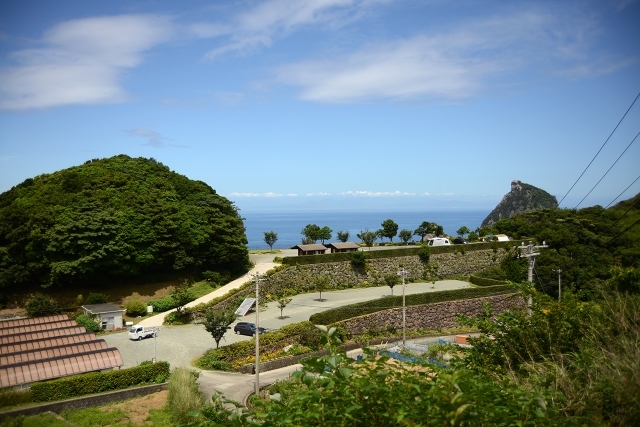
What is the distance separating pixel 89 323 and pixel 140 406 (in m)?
11.2

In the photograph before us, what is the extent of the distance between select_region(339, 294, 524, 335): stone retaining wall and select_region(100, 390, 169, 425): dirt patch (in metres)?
12.4

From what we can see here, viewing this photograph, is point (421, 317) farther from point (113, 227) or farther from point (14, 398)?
point (14, 398)

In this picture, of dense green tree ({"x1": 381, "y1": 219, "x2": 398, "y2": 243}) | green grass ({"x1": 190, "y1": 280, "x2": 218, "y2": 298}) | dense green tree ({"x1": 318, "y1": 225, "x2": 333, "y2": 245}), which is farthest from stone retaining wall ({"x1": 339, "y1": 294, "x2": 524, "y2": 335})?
dense green tree ({"x1": 318, "y1": 225, "x2": 333, "y2": 245})

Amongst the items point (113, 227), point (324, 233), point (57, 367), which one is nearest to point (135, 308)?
point (113, 227)

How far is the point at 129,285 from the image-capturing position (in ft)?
107

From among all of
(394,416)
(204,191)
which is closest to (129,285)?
(204,191)

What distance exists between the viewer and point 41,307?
28.1m

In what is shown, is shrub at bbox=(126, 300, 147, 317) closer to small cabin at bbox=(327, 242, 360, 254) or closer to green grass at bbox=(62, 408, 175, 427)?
green grass at bbox=(62, 408, 175, 427)

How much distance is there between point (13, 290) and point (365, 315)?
21565 mm

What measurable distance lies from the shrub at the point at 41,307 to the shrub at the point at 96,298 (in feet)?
5.48

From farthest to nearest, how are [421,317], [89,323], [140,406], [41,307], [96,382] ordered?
[421,317], [41,307], [89,323], [96,382], [140,406]

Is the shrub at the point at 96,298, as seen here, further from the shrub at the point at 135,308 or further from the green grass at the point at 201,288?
the green grass at the point at 201,288

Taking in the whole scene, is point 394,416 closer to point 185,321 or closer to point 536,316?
point 536,316

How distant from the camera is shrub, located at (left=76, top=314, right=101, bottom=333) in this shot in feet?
89.8
